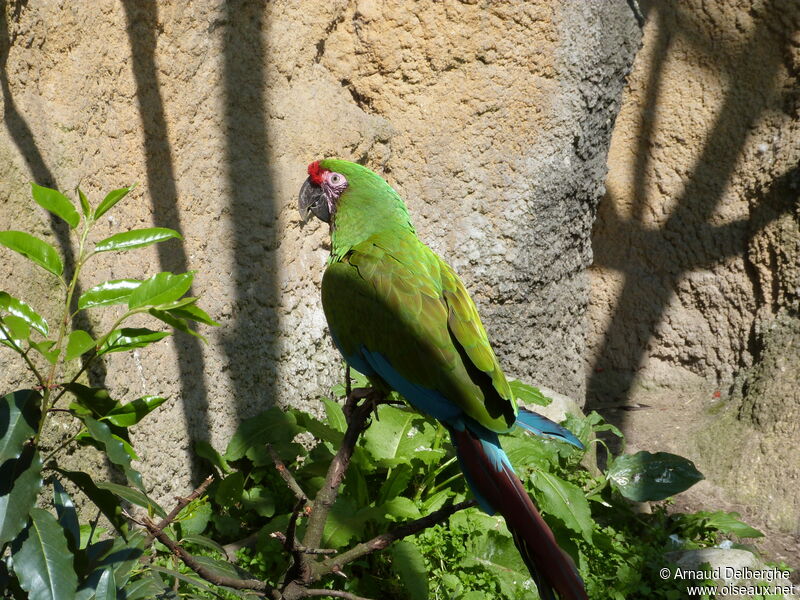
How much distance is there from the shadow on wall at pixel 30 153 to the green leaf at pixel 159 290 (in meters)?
0.94

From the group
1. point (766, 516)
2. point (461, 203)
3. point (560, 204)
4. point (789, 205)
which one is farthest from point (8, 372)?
point (789, 205)

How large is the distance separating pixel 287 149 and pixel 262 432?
3.36ft

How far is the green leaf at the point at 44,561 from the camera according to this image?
43.7 inches

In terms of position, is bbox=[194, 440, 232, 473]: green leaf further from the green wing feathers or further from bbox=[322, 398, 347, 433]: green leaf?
the green wing feathers

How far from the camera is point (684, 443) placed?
12.1 ft

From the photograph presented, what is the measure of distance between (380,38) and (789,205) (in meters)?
2.02

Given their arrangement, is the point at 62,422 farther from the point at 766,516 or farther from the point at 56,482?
the point at 766,516

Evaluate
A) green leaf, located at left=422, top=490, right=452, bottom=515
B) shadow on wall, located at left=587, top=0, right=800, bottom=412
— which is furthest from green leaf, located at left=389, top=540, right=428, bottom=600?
shadow on wall, located at left=587, top=0, right=800, bottom=412

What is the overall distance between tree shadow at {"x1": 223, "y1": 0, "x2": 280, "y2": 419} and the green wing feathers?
2.46 ft

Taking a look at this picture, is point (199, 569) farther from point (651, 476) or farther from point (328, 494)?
point (651, 476)

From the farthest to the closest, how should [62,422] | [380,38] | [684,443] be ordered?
1. [684,443]
2. [380,38]
3. [62,422]

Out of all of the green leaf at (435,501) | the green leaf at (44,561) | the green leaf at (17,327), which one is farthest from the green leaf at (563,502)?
the green leaf at (17,327)

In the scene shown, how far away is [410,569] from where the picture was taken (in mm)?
2273

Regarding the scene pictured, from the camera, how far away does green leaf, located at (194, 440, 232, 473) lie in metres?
2.53
